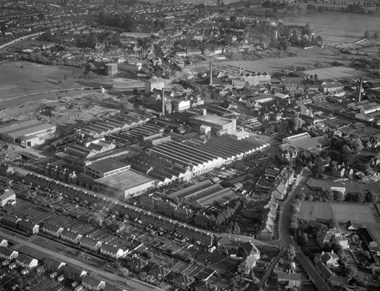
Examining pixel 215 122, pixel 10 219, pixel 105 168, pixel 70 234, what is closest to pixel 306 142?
pixel 215 122

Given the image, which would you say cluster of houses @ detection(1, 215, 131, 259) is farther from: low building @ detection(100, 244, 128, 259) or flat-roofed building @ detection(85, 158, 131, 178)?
flat-roofed building @ detection(85, 158, 131, 178)

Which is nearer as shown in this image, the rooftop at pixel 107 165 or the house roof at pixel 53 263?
the house roof at pixel 53 263

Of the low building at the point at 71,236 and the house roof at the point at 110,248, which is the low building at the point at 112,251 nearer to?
the house roof at the point at 110,248

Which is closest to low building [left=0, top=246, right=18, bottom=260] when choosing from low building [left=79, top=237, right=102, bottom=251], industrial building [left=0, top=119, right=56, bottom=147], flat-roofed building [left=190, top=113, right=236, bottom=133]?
low building [left=79, top=237, right=102, bottom=251]

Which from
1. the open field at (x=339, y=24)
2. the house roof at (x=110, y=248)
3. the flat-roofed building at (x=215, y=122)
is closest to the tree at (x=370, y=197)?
the flat-roofed building at (x=215, y=122)

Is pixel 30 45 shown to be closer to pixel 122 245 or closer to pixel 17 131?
pixel 17 131
